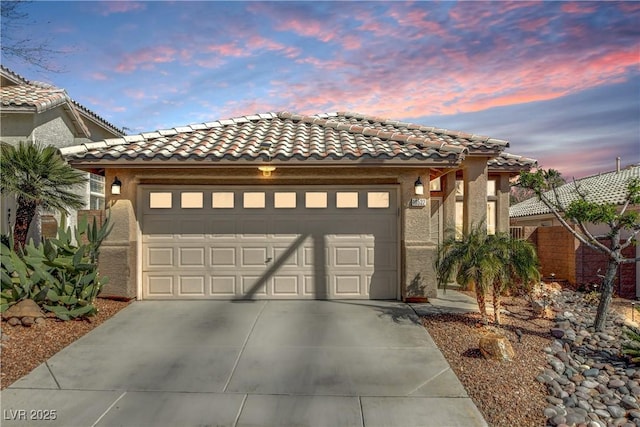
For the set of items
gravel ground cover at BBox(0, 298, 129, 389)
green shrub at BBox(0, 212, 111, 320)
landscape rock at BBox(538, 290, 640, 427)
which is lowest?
landscape rock at BBox(538, 290, 640, 427)

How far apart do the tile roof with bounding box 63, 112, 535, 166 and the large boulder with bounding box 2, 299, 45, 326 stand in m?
2.95

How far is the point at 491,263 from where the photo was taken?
6152 millimetres

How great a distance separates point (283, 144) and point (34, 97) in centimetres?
863

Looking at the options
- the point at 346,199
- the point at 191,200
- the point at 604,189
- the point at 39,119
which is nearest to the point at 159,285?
the point at 191,200

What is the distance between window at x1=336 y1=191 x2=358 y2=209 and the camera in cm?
835

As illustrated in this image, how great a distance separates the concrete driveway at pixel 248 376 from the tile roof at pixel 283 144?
3161 millimetres

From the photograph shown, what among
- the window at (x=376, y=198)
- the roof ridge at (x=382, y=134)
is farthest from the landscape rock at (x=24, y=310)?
the roof ridge at (x=382, y=134)

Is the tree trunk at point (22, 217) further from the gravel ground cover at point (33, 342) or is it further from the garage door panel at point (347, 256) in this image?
the garage door panel at point (347, 256)

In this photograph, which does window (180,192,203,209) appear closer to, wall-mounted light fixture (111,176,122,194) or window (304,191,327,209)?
wall-mounted light fixture (111,176,122,194)

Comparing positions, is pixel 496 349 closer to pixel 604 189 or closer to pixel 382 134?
pixel 382 134

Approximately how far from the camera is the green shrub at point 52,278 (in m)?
6.33

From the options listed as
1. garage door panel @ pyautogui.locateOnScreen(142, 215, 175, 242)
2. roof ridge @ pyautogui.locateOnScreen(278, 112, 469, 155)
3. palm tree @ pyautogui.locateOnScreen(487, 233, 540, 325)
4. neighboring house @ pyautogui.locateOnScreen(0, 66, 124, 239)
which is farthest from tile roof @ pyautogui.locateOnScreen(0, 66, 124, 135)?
palm tree @ pyautogui.locateOnScreen(487, 233, 540, 325)

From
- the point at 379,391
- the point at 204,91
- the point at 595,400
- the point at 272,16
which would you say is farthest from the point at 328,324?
Result: the point at 204,91

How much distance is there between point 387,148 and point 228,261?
14.1ft
